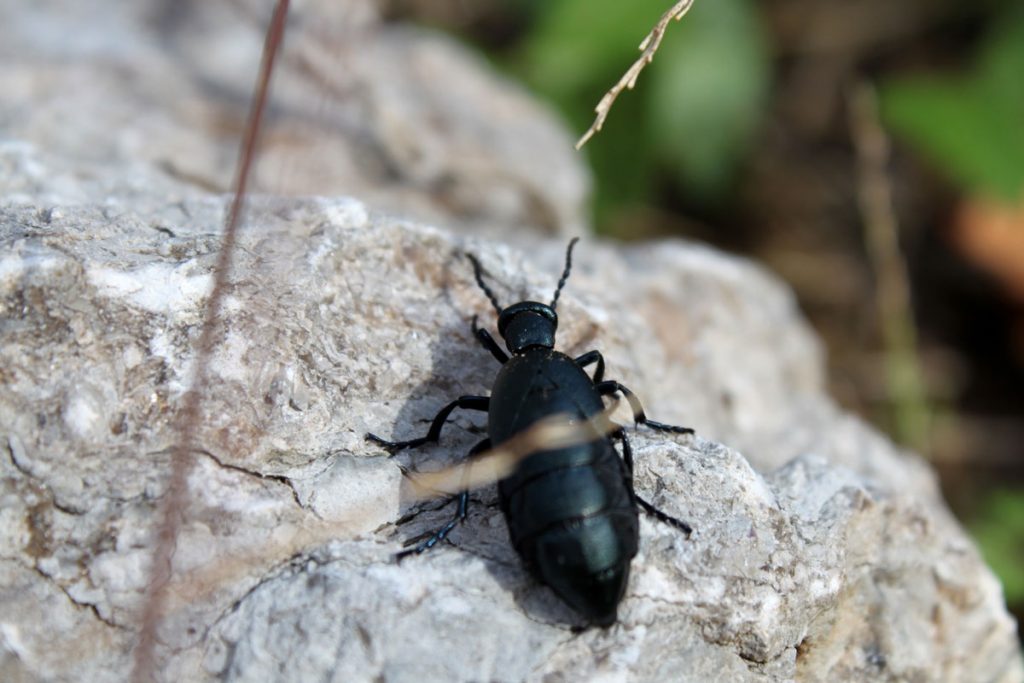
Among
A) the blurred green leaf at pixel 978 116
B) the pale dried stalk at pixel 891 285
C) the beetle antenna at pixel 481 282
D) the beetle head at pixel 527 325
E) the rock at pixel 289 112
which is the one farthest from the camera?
the blurred green leaf at pixel 978 116

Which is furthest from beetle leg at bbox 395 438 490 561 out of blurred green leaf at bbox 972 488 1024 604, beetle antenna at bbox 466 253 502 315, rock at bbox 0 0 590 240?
blurred green leaf at bbox 972 488 1024 604

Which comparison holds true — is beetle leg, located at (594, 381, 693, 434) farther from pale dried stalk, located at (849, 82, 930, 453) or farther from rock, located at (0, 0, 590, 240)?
pale dried stalk, located at (849, 82, 930, 453)

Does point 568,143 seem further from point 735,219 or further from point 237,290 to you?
point 237,290

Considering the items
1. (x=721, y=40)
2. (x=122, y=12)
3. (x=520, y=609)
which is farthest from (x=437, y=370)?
(x=721, y=40)

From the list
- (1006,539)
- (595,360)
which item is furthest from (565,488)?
(1006,539)

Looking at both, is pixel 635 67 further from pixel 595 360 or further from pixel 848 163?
pixel 848 163

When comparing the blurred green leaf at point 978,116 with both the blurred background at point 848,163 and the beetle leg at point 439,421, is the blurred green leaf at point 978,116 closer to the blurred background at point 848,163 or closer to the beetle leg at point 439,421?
the blurred background at point 848,163

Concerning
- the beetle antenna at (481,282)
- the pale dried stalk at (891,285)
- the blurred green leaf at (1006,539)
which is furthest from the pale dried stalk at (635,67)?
the blurred green leaf at (1006,539)
